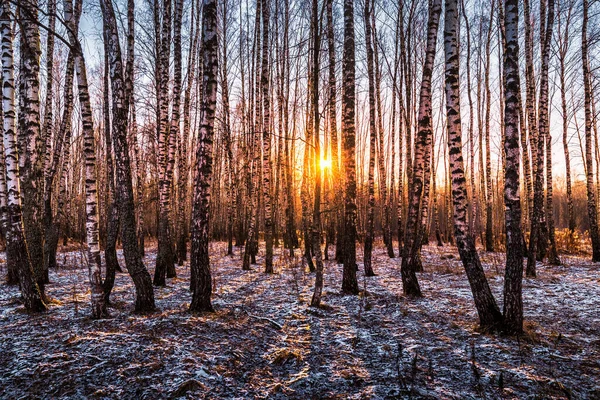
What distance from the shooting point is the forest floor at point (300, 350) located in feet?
10.8

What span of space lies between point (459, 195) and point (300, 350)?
3504 mm

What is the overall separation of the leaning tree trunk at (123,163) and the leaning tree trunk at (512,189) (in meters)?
5.94

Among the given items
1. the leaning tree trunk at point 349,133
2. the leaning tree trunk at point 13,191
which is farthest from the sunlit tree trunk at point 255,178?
the leaning tree trunk at point 13,191

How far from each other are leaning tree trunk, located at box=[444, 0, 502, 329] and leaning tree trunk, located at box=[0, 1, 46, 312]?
7343 mm

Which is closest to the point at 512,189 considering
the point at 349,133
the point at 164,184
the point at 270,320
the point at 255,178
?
the point at 349,133

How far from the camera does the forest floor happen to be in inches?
129

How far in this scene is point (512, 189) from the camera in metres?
4.65

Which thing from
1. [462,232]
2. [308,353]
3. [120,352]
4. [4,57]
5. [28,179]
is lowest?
[308,353]

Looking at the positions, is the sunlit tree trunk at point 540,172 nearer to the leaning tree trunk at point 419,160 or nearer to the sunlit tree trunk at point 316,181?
the leaning tree trunk at point 419,160

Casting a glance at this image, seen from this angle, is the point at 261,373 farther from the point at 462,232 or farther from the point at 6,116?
the point at 6,116

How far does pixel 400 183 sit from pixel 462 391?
1269 centimetres

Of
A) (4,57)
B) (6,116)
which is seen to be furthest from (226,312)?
(4,57)

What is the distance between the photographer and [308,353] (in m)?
4.38

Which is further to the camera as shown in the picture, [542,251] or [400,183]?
[400,183]
